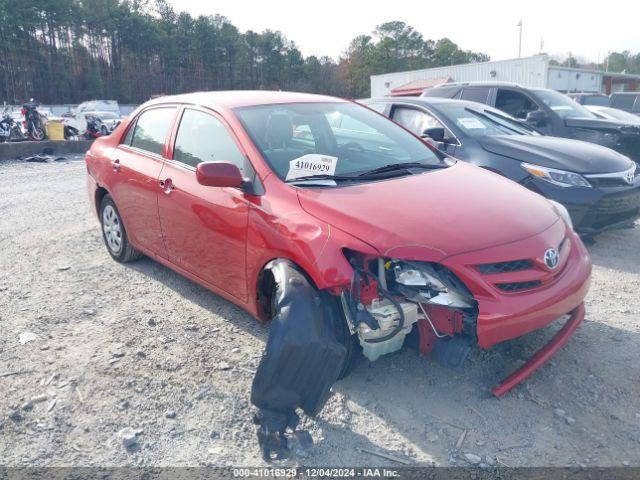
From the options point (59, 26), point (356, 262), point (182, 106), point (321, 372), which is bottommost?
point (321, 372)

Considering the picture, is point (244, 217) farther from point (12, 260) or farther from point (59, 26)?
point (59, 26)

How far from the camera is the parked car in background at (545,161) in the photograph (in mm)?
5355

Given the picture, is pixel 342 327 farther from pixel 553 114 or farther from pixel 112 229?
pixel 553 114

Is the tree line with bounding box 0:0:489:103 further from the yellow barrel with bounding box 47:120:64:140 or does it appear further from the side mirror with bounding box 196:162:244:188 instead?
the side mirror with bounding box 196:162:244:188

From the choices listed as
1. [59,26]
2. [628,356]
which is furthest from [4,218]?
[59,26]

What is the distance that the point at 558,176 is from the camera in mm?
5480

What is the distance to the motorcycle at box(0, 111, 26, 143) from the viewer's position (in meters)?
17.1

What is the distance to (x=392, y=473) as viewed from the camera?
2.52 metres

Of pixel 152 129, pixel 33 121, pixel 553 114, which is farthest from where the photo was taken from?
pixel 33 121

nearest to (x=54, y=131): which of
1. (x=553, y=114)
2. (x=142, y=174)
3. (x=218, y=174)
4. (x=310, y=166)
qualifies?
(x=553, y=114)

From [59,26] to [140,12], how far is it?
31.7 ft

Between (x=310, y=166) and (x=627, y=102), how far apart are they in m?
19.1

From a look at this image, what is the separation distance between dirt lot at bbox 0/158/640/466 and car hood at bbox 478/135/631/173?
1369 millimetres

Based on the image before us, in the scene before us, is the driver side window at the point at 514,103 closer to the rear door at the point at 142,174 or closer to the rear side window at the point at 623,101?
the rear door at the point at 142,174
